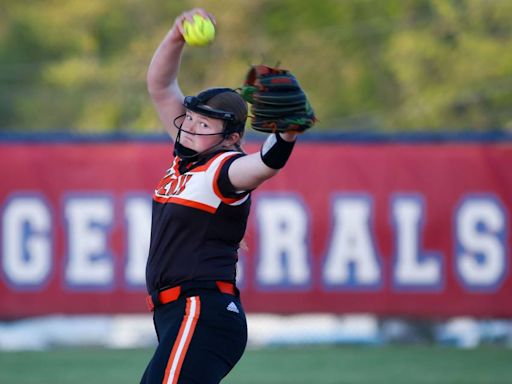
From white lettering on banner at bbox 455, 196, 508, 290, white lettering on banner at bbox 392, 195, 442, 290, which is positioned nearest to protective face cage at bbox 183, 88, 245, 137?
white lettering on banner at bbox 392, 195, 442, 290

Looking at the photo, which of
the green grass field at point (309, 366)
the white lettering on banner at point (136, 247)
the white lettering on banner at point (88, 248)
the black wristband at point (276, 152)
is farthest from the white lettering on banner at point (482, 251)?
the black wristband at point (276, 152)

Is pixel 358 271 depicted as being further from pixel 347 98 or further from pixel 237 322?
pixel 347 98

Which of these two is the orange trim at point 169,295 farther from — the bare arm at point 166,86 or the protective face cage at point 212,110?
the bare arm at point 166,86

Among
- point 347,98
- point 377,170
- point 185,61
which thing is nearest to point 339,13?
point 347,98

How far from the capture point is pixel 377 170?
459 inches

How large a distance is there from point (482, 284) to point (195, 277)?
6.91 m

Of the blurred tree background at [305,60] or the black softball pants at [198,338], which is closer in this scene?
the black softball pants at [198,338]

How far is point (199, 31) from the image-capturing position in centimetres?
518

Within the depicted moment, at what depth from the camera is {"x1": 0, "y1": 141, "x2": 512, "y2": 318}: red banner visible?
1132 cm

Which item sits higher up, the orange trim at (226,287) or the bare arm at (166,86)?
the bare arm at (166,86)

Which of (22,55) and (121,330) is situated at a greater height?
(22,55)

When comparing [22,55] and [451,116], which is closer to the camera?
[451,116]

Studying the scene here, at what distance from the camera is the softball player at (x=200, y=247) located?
5.05m

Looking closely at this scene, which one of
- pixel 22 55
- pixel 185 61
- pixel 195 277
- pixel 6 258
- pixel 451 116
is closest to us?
pixel 195 277
